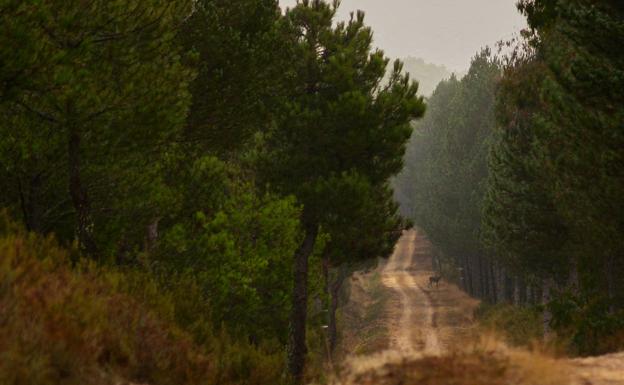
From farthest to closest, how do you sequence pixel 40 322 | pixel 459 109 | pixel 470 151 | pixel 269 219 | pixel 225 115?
pixel 459 109
pixel 470 151
pixel 269 219
pixel 225 115
pixel 40 322

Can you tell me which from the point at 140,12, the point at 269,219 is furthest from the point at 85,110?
the point at 269,219

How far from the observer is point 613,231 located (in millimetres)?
14227

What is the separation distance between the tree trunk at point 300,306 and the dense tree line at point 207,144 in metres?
0.04

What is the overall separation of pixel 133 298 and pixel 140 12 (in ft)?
12.8

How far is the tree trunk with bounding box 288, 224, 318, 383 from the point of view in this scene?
15219mm

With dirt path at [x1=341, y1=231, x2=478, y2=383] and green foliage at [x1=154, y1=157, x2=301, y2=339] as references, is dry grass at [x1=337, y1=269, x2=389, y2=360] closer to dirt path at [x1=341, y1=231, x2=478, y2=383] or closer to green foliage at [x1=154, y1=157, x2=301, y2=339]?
dirt path at [x1=341, y1=231, x2=478, y2=383]

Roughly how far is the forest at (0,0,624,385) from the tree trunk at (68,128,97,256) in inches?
1.2

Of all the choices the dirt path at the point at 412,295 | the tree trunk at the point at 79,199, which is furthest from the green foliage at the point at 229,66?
the dirt path at the point at 412,295

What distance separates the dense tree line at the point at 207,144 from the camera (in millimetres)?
8046

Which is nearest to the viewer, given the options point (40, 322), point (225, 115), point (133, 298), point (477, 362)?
point (40, 322)

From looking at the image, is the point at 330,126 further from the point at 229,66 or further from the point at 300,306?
the point at 300,306

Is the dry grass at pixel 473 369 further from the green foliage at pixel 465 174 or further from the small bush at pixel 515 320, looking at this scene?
the green foliage at pixel 465 174

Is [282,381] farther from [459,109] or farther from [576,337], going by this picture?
[459,109]

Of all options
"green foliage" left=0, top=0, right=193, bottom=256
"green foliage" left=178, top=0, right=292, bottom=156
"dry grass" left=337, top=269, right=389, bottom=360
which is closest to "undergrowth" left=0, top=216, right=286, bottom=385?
"green foliage" left=0, top=0, right=193, bottom=256
